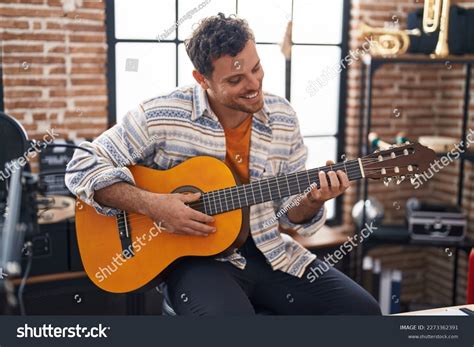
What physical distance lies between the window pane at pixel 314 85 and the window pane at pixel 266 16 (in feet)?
0.32

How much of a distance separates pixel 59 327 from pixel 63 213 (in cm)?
59

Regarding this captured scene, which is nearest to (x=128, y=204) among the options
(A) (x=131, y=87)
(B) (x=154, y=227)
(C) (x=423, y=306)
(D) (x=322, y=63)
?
(B) (x=154, y=227)

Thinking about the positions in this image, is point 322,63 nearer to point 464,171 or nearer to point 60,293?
point 60,293

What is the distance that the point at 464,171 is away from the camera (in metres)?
2.14

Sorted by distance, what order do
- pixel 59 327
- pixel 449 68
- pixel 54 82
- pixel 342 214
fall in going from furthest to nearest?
pixel 449 68, pixel 342 214, pixel 54 82, pixel 59 327

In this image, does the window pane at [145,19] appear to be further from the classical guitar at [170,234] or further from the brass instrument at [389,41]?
the brass instrument at [389,41]

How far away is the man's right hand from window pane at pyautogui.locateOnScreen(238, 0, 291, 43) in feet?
1.20

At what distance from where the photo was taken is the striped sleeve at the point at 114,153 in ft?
3.82

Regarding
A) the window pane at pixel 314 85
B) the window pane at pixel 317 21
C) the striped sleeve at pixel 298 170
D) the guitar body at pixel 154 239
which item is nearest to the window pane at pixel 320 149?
the window pane at pixel 314 85

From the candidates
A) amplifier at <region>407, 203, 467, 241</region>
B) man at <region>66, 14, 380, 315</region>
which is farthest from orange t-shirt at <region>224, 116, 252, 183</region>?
amplifier at <region>407, 203, 467, 241</region>

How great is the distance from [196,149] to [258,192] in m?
0.17

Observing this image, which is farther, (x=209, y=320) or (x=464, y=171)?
(x=464, y=171)

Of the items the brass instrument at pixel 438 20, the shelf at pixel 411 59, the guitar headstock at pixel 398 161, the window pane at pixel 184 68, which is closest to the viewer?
the guitar headstock at pixel 398 161

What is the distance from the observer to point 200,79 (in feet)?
3.99
